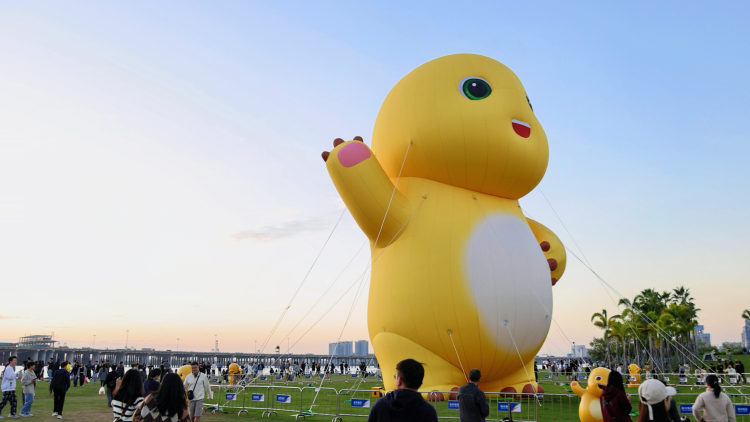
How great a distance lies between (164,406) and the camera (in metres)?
4.83

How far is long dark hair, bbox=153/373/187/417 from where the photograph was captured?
4.84 m

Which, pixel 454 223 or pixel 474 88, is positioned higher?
pixel 474 88

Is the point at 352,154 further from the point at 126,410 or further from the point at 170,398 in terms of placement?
the point at 170,398

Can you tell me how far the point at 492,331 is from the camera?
456 inches

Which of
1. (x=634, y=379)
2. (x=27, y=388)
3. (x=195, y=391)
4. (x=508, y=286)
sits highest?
(x=508, y=286)

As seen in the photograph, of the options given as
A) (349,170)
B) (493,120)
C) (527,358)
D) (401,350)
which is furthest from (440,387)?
(493,120)

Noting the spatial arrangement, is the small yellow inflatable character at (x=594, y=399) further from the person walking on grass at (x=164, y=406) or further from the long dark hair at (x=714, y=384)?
the person walking on grass at (x=164, y=406)

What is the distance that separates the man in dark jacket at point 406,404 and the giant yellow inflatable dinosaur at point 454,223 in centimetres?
815

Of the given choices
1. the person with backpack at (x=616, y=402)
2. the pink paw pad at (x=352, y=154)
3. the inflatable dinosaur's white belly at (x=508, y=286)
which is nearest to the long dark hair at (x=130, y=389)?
the person with backpack at (x=616, y=402)

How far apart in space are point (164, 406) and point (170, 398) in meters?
0.08

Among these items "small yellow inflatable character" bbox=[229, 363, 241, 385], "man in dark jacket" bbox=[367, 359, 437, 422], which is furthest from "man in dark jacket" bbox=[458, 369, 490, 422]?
"small yellow inflatable character" bbox=[229, 363, 241, 385]

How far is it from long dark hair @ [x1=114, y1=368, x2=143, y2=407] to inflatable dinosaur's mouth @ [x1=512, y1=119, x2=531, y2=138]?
9.73m

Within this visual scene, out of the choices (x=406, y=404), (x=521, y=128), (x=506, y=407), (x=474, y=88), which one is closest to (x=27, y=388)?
(x=506, y=407)

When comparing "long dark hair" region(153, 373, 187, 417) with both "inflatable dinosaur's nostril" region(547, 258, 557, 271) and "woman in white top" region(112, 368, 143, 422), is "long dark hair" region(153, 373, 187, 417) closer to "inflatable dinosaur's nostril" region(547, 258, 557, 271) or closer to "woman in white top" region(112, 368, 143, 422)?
"woman in white top" region(112, 368, 143, 422)
